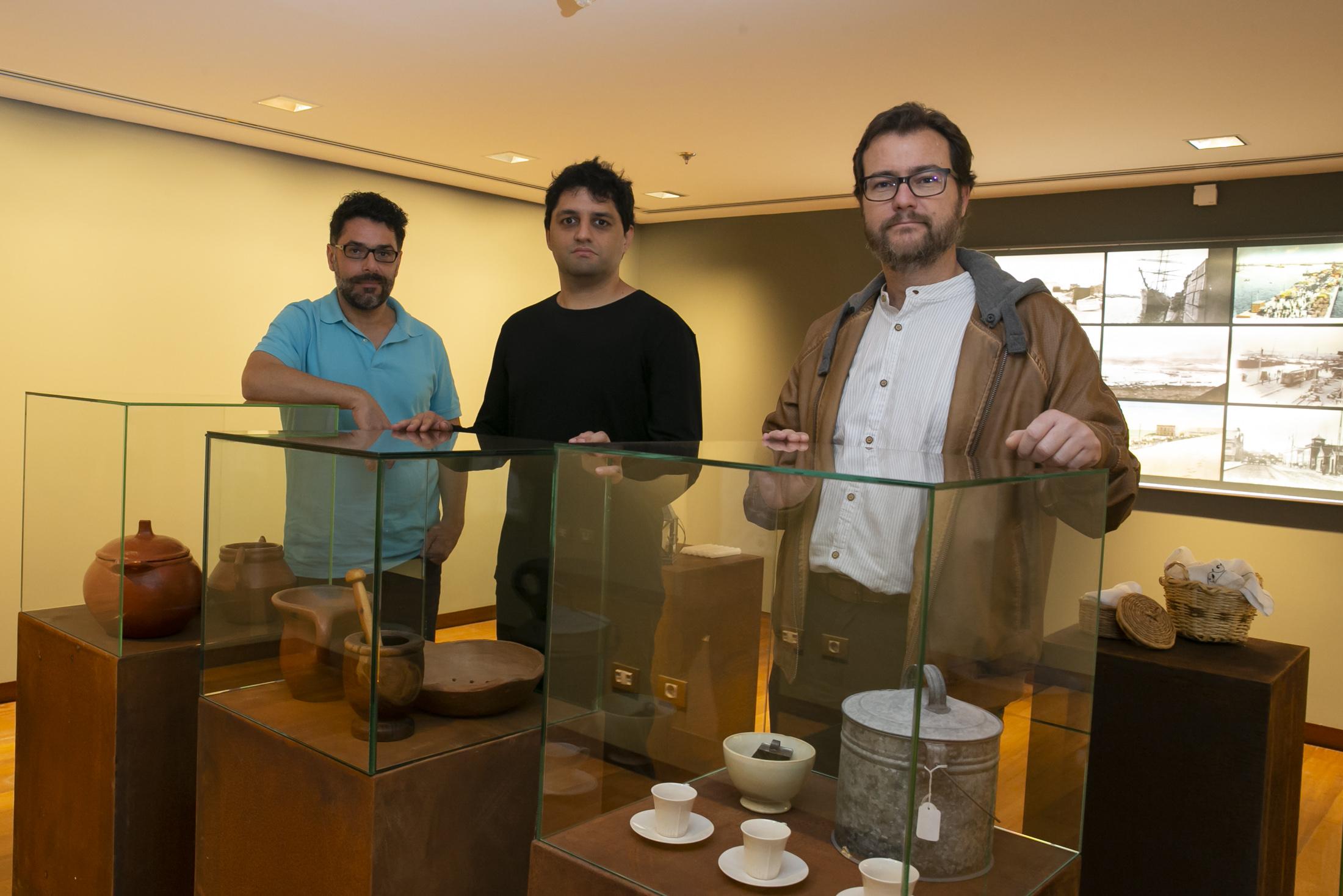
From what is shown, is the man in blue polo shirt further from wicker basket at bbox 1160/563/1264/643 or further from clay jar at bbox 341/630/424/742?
wicker basket at bbox 1160/563/1264/643

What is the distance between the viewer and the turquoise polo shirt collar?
248 cm

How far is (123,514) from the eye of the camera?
6.00ft

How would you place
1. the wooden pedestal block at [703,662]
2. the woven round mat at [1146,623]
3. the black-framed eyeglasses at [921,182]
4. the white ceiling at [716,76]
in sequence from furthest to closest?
1. the white ceiling at [716,76]
2. the woven round mat at [1146,623]
3. the black-framed eyeglasses at [921,182]
4. the wooden pedestal block at [703,662]

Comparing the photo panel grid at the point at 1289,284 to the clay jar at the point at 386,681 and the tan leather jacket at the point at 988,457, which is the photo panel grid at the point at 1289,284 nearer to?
the tan leather jacket at the point at 988,457

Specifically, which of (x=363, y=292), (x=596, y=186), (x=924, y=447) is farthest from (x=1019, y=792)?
(x=363, y=292)

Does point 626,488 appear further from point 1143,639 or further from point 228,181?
point 228,181

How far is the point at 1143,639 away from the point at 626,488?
1688 mm

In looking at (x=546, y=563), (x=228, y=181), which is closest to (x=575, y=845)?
(x=546, y=563)

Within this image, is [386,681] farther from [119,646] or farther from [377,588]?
[119,646]

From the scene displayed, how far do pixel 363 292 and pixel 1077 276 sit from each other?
401 centimetres

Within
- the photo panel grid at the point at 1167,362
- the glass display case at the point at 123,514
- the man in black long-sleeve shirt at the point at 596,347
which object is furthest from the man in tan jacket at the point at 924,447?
the photo panel grid at the point at 1167,362

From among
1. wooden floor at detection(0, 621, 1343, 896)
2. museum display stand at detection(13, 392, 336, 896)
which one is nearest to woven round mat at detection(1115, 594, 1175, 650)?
wooden floor at detection(0, 621, 1343, 896)

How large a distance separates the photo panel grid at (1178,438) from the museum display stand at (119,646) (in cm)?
446

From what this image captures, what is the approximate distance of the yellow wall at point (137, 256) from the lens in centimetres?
416
